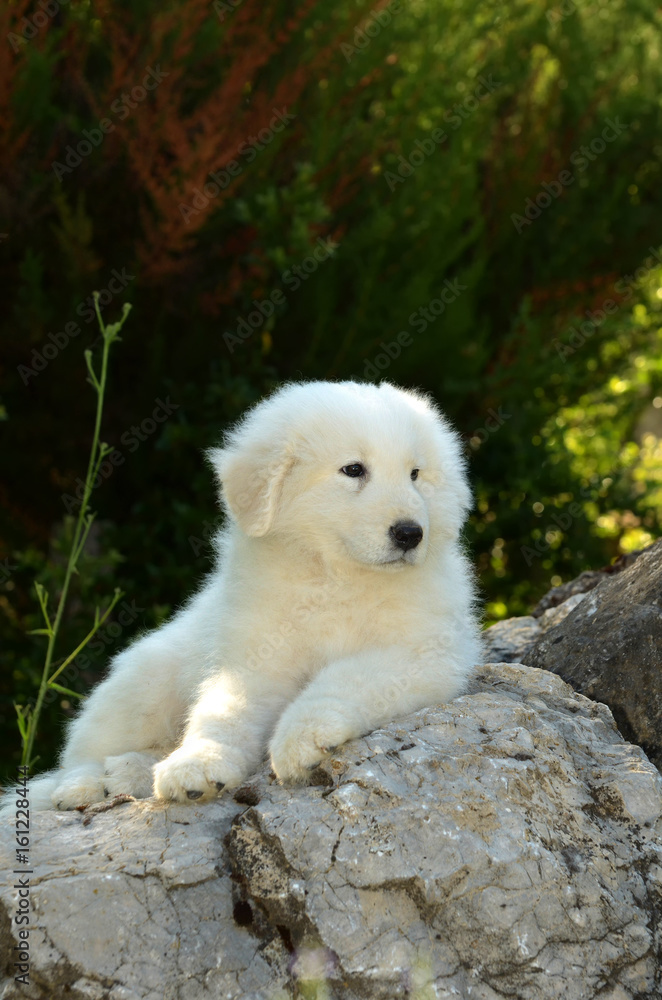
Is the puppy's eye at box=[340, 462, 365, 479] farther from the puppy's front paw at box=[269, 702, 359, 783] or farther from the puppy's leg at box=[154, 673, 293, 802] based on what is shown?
the puppy's front paw at box=[269, 702, 359, 783]

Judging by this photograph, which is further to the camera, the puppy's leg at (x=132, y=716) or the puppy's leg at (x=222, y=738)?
the puppy's leg at (x=132, y=716)

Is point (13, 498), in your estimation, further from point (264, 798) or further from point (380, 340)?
point (264, 798)

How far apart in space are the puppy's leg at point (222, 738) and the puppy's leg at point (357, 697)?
164 mm

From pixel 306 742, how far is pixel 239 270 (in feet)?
13.2

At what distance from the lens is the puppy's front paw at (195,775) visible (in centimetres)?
327

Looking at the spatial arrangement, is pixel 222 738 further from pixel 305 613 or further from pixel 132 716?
pixel 132 716

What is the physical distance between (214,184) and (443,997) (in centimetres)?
496

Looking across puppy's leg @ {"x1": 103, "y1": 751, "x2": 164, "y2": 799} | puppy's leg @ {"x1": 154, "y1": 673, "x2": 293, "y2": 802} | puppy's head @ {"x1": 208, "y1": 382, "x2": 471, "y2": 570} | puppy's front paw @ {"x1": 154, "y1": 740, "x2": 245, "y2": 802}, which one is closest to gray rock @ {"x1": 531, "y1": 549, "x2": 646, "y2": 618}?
puppy's head @ {"x1": 208, "y1": 382, "x2": 471, "y2": 570}

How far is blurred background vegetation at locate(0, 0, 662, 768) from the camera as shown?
20.6ft

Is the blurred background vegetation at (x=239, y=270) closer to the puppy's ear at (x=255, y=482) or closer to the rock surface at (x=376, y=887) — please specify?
the puppy's ear at (x=255, y=482)

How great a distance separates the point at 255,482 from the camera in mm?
3891

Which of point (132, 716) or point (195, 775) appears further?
point (132, 716)

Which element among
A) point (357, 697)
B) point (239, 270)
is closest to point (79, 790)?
point (357, 697)

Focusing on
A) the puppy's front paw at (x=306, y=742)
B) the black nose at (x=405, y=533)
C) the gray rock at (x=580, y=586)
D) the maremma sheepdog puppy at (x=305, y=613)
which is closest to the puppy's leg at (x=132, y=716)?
the maremma sheepdog puppy at (x=305, y=613)
